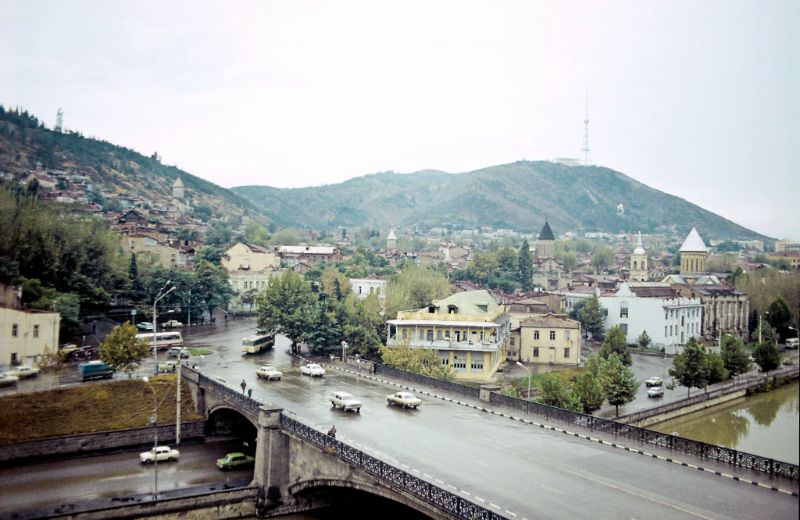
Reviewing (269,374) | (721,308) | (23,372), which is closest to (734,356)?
(721,308)

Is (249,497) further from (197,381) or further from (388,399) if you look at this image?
(197,381)

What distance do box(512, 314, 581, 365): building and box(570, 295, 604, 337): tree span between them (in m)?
9.86

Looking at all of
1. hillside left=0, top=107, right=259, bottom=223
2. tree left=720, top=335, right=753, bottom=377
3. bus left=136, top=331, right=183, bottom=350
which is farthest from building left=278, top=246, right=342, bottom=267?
tree left=720, top=335, right=753, bottom=377

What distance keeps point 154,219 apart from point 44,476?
42742mm

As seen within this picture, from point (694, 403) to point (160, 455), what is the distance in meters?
24.3

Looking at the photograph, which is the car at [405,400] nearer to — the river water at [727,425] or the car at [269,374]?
the car at [269,374]

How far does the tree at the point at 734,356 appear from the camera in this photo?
35219 mm

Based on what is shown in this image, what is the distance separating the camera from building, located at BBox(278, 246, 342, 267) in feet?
285

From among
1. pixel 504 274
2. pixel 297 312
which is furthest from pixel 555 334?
pixel 504 274

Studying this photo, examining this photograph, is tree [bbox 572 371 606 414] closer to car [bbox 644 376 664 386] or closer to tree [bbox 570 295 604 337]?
car [bbox 644 376 664 386]

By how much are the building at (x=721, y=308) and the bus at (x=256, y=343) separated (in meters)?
25.7

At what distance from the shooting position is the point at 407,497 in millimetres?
15406

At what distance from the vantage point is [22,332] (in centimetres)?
2919

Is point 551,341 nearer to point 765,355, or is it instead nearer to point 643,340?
point 643,340
